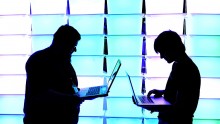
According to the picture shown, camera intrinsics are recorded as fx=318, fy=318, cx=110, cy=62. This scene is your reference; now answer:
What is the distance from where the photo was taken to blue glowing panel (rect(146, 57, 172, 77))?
2445 mm

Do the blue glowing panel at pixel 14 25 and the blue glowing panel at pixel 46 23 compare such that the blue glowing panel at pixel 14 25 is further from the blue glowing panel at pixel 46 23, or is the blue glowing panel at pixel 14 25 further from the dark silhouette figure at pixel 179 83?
the dark silhouette figure at pixel 179 83

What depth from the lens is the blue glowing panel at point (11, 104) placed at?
8.48ft

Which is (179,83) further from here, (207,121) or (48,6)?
(48,6)

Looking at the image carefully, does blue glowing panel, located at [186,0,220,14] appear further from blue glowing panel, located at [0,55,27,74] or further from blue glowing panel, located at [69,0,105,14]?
blue glowing panel, located at [0,55,27,74]

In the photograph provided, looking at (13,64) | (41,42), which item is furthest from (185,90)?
(13,64)

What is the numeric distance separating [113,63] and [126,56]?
0.12 meters

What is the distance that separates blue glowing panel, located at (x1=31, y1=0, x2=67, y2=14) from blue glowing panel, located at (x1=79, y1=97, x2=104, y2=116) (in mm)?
753

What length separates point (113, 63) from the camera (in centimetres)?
249

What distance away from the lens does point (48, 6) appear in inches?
100

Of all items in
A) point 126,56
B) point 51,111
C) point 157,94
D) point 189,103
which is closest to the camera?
point 189,103

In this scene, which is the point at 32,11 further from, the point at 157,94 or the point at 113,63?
the point at 157,94

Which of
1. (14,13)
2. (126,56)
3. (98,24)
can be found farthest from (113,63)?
(14,13)

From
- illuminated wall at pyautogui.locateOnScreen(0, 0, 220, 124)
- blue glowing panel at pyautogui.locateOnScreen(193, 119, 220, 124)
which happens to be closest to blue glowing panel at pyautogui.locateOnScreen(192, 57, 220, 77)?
illuminated wall at pyautogui.locateOnScreen(0, 0, 220, 124)

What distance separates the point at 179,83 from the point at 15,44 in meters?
1.55
